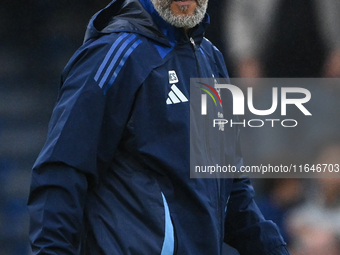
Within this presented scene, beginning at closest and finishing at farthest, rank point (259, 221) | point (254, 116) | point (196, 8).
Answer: point (196, 8)
point (259, 221)
point (254, 116)

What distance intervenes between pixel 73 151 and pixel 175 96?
1.06ft

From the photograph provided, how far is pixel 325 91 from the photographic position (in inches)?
120

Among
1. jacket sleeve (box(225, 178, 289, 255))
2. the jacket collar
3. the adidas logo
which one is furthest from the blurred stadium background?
the adidas logo

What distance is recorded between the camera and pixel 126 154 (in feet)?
4.70

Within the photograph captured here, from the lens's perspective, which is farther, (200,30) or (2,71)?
(2,71)

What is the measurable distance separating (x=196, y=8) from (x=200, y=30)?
7cm

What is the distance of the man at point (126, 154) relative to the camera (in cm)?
130

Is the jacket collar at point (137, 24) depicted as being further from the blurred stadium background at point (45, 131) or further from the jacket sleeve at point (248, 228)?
the blurred stadium background at point (45, 131)

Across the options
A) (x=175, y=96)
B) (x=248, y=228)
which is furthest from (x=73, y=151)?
→ (x=248, y=228)

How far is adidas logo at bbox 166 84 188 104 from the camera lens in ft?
4.78

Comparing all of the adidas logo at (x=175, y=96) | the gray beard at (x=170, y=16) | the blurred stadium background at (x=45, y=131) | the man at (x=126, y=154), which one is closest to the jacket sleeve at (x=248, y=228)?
the man at (x=126, y=154)

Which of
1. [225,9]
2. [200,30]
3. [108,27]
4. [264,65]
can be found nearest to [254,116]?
[264,65]

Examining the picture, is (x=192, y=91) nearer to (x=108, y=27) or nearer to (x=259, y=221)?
(x=108, y=27)

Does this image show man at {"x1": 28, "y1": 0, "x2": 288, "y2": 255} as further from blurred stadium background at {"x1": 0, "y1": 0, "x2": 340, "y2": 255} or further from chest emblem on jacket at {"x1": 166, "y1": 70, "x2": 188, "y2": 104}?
blurred stadium background at {"x1": 0, "y1": 0, "x2": 340, "y2": 255}
